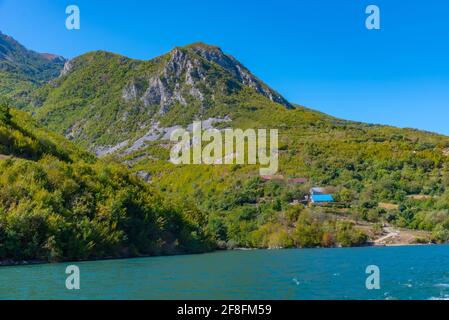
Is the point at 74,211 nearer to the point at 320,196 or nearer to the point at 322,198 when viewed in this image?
the point at 322,198

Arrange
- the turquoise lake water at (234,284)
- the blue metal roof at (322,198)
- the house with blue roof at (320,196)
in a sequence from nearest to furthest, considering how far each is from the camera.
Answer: the turquoise lake water at (234,284)
the house with blue roof at (320,196)
the blue metal roof at (322,198)

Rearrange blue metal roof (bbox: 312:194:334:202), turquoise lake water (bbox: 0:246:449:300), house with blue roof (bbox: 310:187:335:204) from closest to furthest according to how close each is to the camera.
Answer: turquoise lake water (bbox: 0:246:449:300) → house with blue roof (bbox: 310:187:335:204) → blue metal roof (bbox: 312:194:334:202)

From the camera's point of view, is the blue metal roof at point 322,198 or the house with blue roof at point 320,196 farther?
the blue metal roof at point 322,198

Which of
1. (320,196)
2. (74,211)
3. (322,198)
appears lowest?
Result: (322,198)

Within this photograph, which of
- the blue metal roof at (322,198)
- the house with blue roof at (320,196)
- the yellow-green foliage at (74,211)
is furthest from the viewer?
the blue metal roof at (322,198)

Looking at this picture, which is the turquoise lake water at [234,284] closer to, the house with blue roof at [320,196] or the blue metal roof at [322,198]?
the house with blue roof at [320,196]

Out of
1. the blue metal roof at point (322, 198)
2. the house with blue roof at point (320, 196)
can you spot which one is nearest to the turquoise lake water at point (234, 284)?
the house with blue roof at point (320, 196)

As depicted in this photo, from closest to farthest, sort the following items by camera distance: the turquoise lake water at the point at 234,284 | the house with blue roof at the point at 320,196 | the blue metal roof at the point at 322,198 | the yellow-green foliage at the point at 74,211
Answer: the turquoise lake water at the point at 234,284
the yellow-green foliage at the point at 74,211
the house with blue roof at the point at 320,196
the blue metal roof at the point at 322,198

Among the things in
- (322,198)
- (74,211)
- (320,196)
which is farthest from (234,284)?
(320,196)

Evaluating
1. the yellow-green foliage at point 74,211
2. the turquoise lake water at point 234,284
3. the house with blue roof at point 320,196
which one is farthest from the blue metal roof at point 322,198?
the turquoise lake water at point 234,284

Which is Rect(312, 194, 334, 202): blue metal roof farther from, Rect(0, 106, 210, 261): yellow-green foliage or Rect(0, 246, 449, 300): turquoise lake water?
Rect(0, 246, 449, 300): turquoise lake water

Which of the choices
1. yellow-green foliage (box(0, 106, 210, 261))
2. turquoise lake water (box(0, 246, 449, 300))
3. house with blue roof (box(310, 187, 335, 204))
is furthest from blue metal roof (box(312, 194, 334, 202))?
turquoise lake water (box(0, 246, 449, 300))

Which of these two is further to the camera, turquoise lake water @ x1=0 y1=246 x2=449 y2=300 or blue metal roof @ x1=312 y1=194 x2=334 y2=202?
blue metal roof @ x1=312 y1=194 x2=334 y2=202
